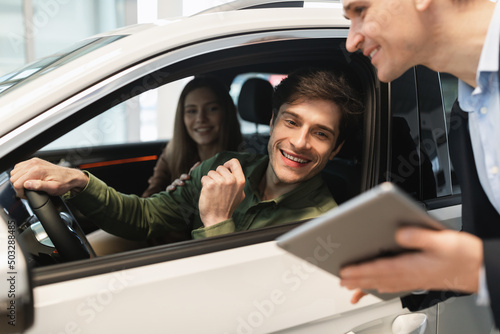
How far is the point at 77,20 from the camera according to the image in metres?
5.66

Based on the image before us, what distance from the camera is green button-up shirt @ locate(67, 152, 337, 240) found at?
145 centimetres

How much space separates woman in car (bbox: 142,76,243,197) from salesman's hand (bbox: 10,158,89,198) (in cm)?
78

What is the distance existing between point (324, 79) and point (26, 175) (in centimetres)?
90

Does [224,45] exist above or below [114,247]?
above

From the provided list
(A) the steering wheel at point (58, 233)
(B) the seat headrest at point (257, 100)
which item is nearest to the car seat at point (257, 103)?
(B) the seat headrest at point (257, 100)

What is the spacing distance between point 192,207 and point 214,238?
2.13 ft

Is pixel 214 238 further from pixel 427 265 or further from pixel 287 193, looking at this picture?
pixel 427 265

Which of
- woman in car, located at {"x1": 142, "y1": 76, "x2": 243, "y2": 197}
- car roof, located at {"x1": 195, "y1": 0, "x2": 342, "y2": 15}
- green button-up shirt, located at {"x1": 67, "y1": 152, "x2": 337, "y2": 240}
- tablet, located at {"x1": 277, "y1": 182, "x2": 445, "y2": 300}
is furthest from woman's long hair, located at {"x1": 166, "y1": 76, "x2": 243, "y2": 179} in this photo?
tablet, located at {"x1": 277, "y1": 182, "x2": 445, "y2": 300}

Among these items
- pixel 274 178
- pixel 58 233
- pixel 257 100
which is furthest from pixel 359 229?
pixel 257 100

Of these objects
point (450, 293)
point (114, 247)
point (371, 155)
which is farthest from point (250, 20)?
point (114, 247)

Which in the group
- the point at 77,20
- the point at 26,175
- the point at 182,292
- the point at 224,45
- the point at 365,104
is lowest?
the point at 182,292

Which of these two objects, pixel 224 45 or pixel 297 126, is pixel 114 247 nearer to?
pixel 297 126

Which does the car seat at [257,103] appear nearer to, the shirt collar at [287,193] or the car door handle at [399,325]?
the shirt collar at [287,193]

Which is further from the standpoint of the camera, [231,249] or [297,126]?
[297,126]
